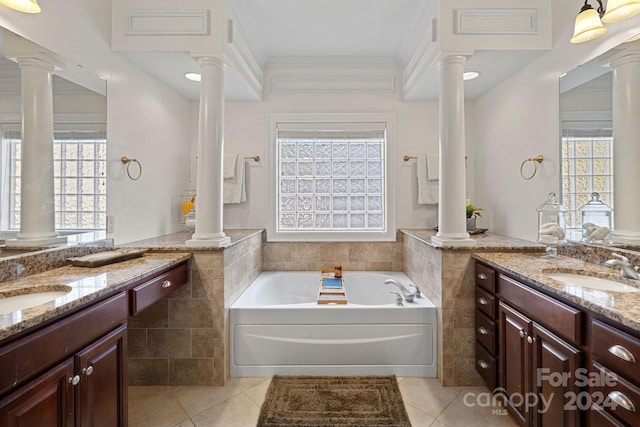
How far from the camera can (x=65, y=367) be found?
113 centimetres

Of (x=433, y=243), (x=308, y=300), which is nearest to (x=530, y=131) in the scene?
(x=433, y=243)

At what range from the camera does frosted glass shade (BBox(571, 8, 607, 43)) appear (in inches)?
62.2

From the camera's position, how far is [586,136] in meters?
1.96

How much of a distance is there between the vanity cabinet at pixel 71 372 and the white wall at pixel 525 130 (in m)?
2.73

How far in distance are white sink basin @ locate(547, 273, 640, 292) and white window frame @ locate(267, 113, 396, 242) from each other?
1683mm

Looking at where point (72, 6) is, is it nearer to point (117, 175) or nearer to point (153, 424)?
point (117, 175)

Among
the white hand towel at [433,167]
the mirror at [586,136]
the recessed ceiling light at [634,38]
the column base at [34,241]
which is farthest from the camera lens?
the white hand towel at [433,167]

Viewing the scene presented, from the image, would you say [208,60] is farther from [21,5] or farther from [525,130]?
[525,130]

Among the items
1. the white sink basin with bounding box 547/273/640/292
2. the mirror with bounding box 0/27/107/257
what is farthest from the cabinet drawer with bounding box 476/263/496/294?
the mirror with bounding box 0/27/107/257

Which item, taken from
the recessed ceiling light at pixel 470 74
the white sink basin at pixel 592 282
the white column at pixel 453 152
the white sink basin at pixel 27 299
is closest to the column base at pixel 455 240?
the white column at pixel 453 152

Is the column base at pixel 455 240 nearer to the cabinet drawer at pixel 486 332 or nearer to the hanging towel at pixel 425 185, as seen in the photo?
the cabinet drawer at pixel 486 332

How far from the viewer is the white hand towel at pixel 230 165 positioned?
3.17 meters

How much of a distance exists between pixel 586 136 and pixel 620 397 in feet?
5.07

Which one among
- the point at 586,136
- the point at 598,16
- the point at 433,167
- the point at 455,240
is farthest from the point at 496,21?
the point at 455,240
